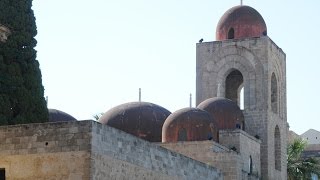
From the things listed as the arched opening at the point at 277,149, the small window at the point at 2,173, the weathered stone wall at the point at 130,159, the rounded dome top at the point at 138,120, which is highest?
the rounded dome top at the point at 138,120

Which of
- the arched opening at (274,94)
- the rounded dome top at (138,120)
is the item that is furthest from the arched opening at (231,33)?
the rounded dome top at (138,120)

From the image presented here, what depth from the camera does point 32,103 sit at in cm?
2131

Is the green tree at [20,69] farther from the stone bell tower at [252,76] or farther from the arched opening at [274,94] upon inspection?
the arched opening at [274,94]

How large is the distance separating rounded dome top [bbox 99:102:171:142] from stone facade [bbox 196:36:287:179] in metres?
4.94

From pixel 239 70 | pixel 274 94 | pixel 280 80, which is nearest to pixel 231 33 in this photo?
pixel 239 70

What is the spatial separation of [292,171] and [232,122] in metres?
8.11

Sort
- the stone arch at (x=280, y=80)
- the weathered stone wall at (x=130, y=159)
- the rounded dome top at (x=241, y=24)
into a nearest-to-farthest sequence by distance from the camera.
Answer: the weathered stone wall at (x=130, y=159)
the rounded dome top at (x=241, y=24)
the stone arch at (x=280, y=80)

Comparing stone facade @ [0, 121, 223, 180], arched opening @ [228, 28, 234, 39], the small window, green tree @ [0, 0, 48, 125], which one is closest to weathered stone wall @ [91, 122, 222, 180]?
stone facade @ [0, 121, 223, 180]

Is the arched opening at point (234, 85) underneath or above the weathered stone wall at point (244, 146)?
above

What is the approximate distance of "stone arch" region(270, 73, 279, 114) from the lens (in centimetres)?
3375

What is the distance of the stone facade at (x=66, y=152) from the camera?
1551 centimetres

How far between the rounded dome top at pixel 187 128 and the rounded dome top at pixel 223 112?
236 centimetres

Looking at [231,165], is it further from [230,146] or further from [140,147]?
[140,147]

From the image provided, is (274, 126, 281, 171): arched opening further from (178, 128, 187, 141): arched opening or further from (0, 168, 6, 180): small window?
(0, 168, 6, 180): small window
